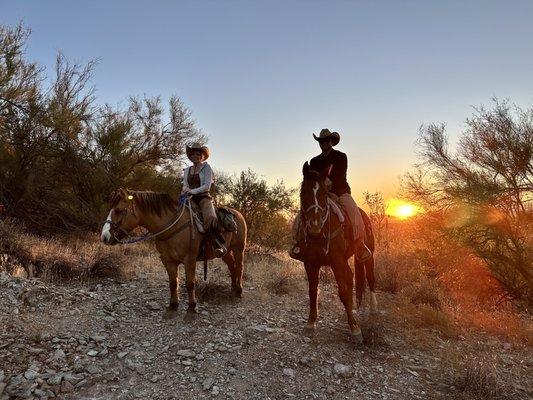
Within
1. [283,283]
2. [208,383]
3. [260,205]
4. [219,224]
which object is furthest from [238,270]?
[260,205]

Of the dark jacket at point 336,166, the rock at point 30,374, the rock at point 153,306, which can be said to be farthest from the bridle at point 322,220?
the rock at point 30,374

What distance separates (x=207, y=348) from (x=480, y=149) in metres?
9.76

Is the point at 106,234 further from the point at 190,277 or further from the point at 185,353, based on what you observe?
the point at 185,353

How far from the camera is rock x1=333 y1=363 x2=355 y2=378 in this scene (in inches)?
191

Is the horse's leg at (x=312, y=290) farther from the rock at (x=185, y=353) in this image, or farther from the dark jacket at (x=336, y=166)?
the rock at (x=185, y=353)

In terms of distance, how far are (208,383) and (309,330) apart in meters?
1.87

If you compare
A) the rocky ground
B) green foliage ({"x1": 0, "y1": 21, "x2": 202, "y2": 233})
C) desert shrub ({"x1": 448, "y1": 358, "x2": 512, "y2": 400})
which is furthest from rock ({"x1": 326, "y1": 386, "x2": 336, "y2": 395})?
green foliage ({"x1": 0, "y1": 21, "x2": 202, "y2": 233})

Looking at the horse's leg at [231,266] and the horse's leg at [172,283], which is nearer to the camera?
the horse's leg at [172,283]

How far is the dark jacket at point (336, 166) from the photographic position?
6.23 metres

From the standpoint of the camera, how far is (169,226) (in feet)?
20.5

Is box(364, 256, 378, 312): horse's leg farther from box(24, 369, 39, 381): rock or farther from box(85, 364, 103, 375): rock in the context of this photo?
box(24, 369, 39, 381): rock

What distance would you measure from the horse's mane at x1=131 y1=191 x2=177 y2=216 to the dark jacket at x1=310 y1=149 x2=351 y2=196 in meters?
2.38

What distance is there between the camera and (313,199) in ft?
17.3

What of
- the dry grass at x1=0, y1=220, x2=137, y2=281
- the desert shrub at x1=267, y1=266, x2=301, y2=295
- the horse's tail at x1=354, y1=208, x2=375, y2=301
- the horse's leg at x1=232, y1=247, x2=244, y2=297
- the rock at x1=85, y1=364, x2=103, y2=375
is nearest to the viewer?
the rock at x1=85, y1=364, x2=103, y2=375
